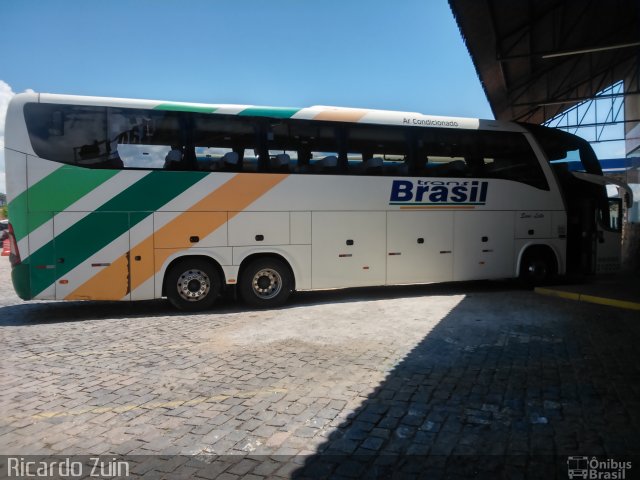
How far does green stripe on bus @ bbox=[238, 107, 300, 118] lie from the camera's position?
27.5 feet

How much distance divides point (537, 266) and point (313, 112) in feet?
21.3

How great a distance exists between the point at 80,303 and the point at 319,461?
7998 millimetres

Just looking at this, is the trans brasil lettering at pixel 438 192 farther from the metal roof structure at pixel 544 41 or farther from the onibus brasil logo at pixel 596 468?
the onibus brasil logo at pixel 596 468

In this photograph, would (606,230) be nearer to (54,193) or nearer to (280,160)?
(280,160)

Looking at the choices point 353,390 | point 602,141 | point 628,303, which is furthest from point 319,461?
point 602,141

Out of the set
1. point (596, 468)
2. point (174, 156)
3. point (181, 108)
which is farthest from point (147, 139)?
point (596, 468)

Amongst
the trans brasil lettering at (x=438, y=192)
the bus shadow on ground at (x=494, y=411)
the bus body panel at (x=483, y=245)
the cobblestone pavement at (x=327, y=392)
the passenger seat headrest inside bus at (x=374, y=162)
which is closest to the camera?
the bus shadow on ground at (x=494, y=411)

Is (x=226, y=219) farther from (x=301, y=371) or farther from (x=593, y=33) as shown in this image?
(x=593, y=33)

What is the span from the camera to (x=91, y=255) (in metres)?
7.72

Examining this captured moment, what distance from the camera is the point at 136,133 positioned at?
7.79 meters

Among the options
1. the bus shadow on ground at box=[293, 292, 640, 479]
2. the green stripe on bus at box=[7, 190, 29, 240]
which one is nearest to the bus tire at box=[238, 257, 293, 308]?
the bus shadow on ground at box=[293, 292, 640, 479]

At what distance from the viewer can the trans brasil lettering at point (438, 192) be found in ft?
31.3

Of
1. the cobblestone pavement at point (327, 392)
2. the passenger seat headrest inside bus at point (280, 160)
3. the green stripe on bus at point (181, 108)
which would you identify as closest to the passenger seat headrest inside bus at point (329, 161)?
the passenger seat headrest inside bus at point (280, 160)

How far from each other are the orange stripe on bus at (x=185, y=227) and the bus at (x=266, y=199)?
0.8 inches
